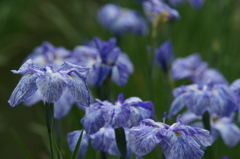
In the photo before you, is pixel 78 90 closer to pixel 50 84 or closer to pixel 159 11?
pixel 50 84

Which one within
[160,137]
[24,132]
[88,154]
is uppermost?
[160,137]

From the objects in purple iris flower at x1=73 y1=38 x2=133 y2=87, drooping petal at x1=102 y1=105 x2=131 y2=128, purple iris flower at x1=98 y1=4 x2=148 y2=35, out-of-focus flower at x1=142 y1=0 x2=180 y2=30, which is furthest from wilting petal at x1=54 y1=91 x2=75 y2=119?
purple iris flower at x1=98 y1=4 x2=148 y2=35

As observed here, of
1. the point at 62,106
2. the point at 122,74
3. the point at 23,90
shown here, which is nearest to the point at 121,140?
the point at 23,90

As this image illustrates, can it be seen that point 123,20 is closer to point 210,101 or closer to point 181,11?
point 181,11

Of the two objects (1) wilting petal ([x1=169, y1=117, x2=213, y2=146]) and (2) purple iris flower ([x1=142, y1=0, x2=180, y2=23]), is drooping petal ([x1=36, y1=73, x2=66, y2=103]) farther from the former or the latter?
(2) purple iris flower ([x1=142, y1=0, x2=180, y2=23])

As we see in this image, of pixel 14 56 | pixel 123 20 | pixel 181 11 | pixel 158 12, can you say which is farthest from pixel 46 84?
pixel 14 56
